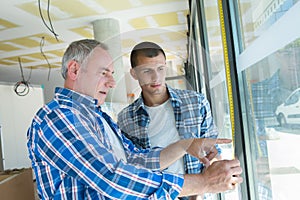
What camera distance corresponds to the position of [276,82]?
0.76 m

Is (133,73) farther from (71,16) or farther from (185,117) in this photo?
(71,16)

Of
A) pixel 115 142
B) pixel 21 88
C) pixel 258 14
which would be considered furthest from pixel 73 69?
pixel 21 88

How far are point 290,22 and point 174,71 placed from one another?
366mm

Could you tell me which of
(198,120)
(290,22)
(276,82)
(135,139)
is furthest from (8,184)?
(290,22)

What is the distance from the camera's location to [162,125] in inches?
35.6

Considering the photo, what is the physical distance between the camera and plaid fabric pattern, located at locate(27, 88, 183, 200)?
753 mm

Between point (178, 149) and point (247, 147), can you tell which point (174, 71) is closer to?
point (178, 149)

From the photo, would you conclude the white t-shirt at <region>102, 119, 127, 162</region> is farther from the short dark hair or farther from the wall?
the wall

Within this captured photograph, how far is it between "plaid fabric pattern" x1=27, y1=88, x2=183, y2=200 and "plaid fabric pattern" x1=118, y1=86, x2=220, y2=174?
9cm

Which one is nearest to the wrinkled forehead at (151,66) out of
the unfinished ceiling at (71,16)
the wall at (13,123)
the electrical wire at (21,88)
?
the unfinished ceiling at (71,16)

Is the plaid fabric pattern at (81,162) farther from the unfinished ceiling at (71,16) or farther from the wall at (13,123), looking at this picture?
the wall at (13,123)

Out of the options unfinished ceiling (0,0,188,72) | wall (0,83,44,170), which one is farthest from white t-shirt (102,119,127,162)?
wall (0,83,44,170)

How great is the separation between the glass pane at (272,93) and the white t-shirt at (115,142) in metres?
0.41

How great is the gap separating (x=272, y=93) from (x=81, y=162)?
50 centimetres
